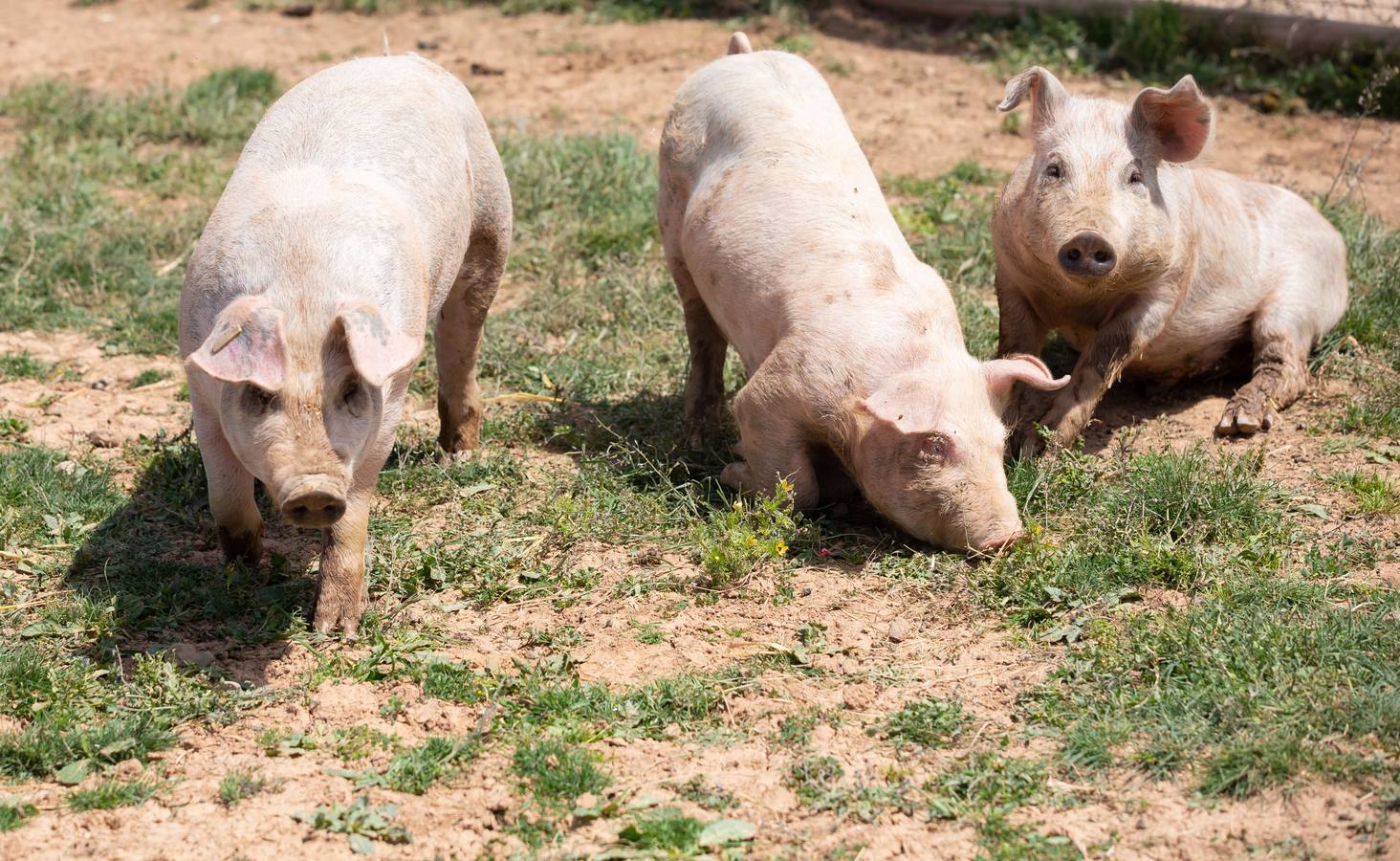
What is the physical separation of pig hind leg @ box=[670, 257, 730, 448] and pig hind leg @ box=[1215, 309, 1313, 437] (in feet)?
7.34

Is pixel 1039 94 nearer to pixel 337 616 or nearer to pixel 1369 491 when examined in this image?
pixel 1369 491

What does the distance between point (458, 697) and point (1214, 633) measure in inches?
93.6

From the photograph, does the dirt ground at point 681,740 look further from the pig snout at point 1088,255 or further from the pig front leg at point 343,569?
the pig snout at point 1088,255

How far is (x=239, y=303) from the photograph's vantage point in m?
4.31

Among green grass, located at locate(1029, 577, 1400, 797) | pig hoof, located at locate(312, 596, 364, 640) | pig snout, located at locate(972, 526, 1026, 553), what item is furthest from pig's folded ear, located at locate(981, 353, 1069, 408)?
pig hoof, located at locate(312, 596, 364, 640)

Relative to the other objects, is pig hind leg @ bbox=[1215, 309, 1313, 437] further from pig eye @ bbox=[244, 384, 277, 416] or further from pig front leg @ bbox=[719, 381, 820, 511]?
pig eye @ bbox=[244, 384, 277, 416]

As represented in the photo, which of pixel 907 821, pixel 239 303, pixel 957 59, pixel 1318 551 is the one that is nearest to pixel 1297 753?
pixel 907 821

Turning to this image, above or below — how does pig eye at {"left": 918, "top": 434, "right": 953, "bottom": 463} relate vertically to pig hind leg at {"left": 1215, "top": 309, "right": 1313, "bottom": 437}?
above

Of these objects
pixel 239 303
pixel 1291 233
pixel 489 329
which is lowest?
pixel 489 329

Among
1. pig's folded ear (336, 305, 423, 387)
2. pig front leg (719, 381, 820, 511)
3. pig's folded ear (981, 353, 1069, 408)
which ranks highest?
pig's folded ear (336, 305, 423, 387)

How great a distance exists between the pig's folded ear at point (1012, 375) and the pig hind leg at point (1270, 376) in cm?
143

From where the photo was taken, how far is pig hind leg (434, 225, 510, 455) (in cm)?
614

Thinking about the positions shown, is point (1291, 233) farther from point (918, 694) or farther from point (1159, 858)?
point (1159, 858)

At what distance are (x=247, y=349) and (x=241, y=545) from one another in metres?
1.16
